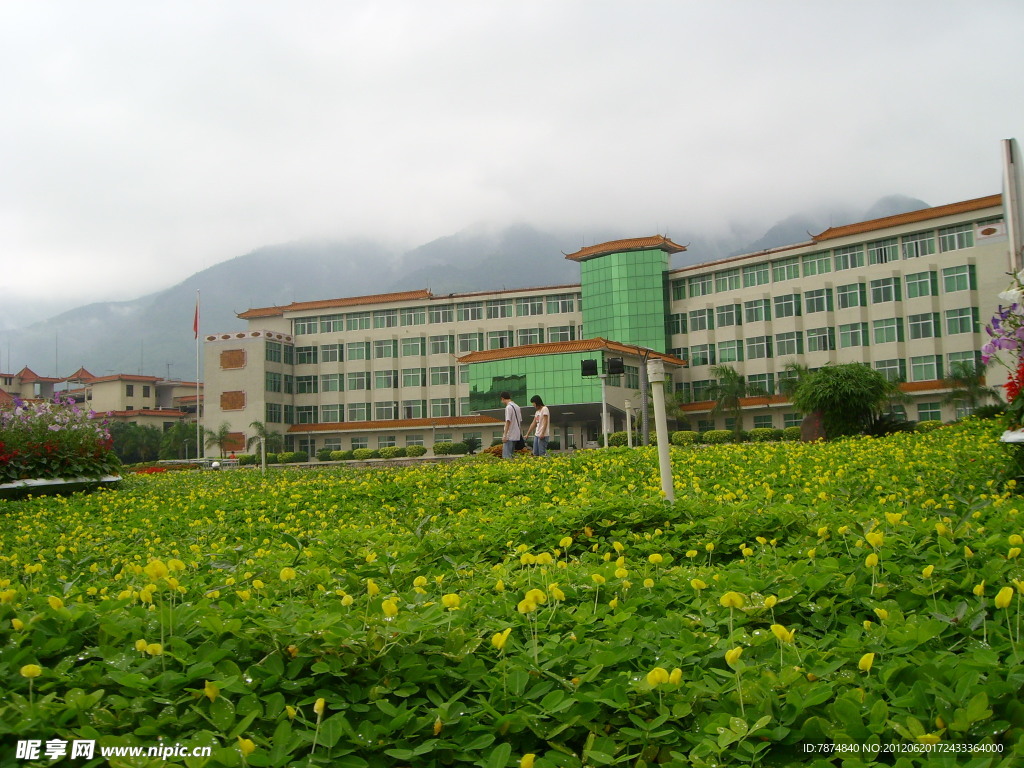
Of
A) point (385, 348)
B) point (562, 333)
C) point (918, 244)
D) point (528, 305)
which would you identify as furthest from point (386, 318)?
point (918, 244)

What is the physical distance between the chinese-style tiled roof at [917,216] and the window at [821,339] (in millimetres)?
5664

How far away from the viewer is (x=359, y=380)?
209ft

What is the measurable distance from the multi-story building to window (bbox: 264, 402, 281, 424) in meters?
0.15

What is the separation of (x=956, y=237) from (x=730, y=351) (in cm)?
1516

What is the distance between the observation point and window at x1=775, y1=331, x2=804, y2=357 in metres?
50.9

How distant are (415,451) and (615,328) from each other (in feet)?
54.7

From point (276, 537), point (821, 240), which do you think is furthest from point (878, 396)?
point (821, 240)

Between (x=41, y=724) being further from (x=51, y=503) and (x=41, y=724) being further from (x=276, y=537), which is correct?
(x=51, y=503)

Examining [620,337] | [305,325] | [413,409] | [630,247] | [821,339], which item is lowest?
[413,409]

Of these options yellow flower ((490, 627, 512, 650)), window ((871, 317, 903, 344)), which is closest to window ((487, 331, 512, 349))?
window ((871, 317, 903, 344))

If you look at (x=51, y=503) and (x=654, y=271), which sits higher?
(x=654, y=271)

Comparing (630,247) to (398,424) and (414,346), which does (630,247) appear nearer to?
(414,346)

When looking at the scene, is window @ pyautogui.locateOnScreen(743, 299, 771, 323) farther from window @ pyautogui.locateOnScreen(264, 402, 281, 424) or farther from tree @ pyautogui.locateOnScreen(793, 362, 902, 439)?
window @ pyautogui.locateOnScreen(264, 402, 281, 424)

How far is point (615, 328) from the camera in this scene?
5641 centimetres
